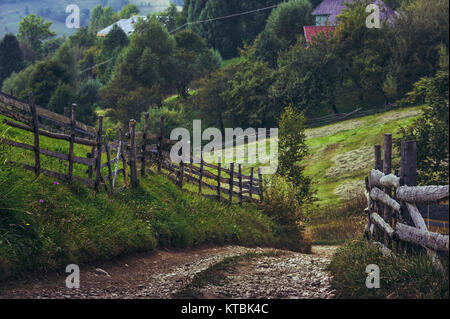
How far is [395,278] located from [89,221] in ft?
18.5

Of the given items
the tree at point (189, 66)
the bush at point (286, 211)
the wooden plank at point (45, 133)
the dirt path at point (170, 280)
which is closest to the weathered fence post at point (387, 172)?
the dirt path at point (170, 280)

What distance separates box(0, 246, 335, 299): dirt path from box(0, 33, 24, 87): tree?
249ft

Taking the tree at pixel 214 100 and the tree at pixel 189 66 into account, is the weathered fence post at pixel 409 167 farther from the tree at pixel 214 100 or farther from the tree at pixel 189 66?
the tree at pixel 189 66

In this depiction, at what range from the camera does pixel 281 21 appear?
2785 inches

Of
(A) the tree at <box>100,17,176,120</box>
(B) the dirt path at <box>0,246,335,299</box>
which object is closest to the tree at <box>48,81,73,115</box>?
(A) the tree at <box>100,17,176,120</box>

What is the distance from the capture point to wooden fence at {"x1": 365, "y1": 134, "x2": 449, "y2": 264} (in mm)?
5878

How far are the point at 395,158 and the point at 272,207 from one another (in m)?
9.58

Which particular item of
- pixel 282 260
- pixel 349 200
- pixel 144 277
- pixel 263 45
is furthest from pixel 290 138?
pixel 263 45

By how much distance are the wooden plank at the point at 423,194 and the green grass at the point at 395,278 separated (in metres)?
0.71

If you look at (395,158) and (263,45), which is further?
(263,45)

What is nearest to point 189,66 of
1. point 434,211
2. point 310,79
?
point 310,79

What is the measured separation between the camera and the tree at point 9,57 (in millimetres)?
77750

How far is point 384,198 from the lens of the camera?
8719mm

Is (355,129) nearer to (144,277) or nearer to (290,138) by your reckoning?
(290,138)
